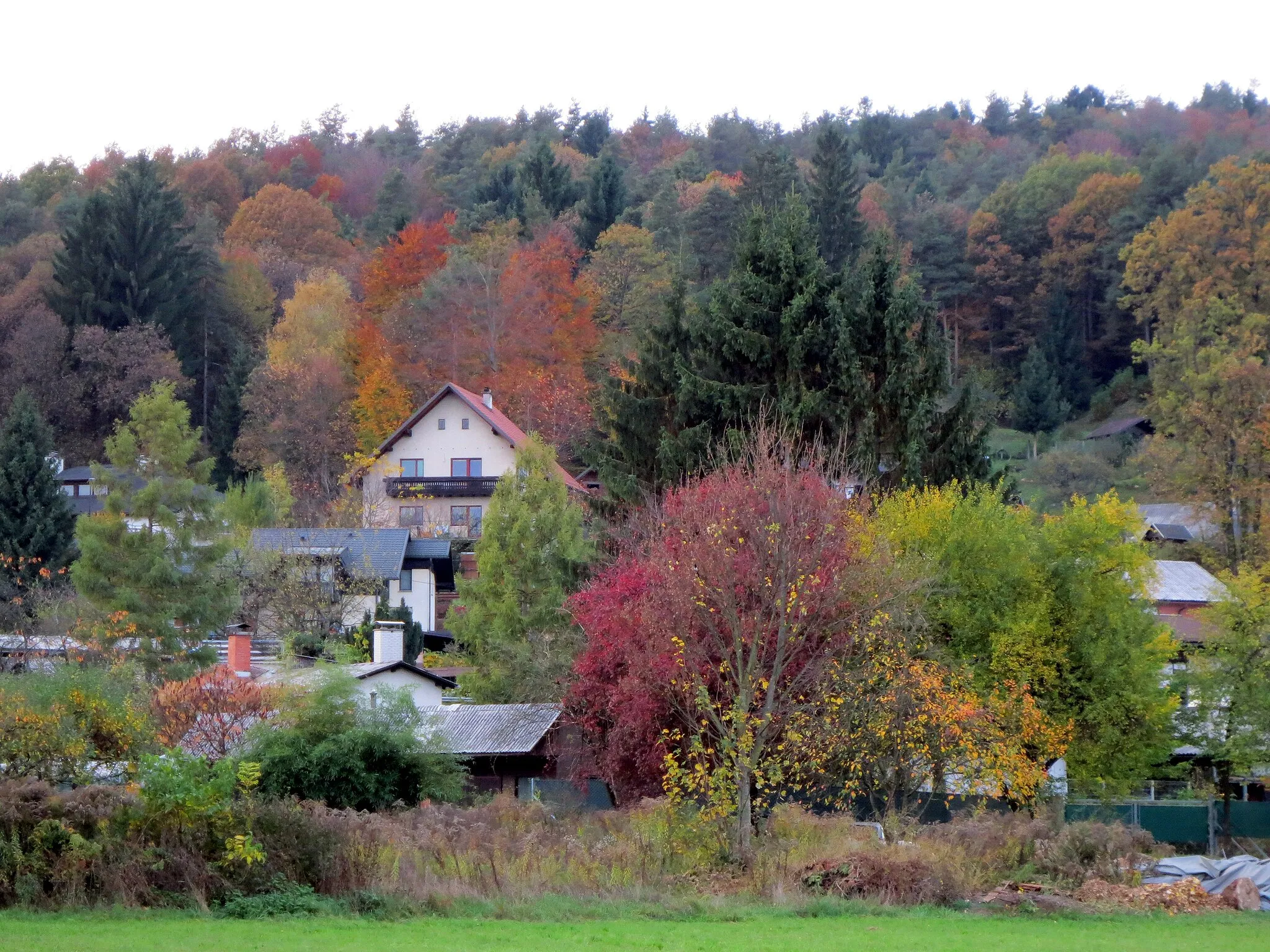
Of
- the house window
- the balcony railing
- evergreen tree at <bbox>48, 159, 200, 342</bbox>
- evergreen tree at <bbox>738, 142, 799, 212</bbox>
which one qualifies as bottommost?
the house window

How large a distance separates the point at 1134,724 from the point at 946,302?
62.3m

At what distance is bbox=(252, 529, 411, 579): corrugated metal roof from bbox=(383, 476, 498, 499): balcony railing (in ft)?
19.7

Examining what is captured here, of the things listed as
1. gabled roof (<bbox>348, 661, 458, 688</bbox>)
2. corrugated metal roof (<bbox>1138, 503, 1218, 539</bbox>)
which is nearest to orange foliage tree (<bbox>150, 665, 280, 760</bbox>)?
gabled roof (<bbox>348, 661, 458, 688</bbox>)

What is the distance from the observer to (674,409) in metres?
38.5

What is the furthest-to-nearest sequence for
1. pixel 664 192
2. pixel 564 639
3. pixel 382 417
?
pixel 664 192 → pixel 382 417 → pixel 564 639

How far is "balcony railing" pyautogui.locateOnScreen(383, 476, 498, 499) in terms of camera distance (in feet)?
215

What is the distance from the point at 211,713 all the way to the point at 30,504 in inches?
1260

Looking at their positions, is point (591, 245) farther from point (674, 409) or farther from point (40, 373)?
point (674, 409)

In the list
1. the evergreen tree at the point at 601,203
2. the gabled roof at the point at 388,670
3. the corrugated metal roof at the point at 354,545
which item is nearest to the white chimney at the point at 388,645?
the gabled roof at the point at 388,670

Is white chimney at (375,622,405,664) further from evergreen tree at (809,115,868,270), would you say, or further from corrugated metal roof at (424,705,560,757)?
evergreen tree at (809,115,868,270)

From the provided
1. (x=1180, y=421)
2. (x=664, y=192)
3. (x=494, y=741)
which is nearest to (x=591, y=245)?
(x=664, y=192)

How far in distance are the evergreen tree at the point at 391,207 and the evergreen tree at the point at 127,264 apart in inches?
551

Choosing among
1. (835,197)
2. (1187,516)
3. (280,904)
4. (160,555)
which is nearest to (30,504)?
(160,555)

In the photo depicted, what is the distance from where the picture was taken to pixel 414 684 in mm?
35094
